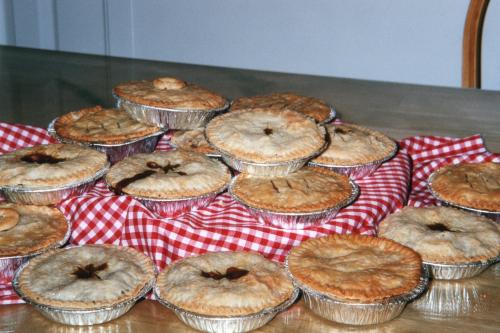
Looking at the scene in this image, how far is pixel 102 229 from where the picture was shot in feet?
8.55

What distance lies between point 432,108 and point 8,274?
2144 mm

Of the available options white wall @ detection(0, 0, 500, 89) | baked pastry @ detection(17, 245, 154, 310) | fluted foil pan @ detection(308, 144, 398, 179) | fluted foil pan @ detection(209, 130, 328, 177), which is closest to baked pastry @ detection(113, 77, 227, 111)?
fluted foil pan @ detection(209, 130, 328, 177)

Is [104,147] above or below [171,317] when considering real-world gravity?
above

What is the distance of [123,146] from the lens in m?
2.93

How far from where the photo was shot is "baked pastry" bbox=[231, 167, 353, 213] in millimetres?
2506

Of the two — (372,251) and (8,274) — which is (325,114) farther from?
(8,274)

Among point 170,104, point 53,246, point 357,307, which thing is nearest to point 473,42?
point 170,104

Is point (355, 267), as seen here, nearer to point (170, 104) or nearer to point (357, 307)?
point (357, 307)

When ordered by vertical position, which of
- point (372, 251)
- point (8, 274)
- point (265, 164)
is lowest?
point (8, 274)

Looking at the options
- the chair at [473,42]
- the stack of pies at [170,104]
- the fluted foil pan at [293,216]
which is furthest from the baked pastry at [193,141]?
the chair at [473,42]

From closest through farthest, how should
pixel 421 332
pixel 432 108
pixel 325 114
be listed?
pixel 421 332 → pixel 325 114 → pixel 432 108

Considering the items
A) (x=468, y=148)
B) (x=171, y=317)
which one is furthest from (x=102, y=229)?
(x=468, y=148)

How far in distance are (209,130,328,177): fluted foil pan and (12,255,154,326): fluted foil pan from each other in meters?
0.64

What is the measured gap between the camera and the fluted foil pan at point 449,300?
2215mm
